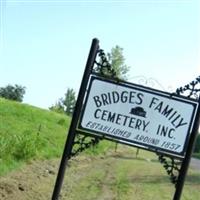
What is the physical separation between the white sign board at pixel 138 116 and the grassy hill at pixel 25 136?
24.7ft

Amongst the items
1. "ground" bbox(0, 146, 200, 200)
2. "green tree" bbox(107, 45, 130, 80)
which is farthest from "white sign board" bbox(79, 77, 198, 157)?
"green tree" bbox(107, 45, 130, 80)

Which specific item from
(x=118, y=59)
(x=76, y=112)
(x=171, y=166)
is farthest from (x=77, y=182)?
(x=118, y=59)

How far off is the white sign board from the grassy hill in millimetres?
7534

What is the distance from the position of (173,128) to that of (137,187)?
9.65 m

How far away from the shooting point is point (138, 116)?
16.2 feet

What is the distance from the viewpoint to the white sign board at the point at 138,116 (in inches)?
194

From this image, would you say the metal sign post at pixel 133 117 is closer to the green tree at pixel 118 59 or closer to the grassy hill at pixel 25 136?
the grassy hill at pixel 25 136

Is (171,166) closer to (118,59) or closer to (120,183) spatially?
(120,183)

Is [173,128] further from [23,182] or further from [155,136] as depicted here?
[23,182]

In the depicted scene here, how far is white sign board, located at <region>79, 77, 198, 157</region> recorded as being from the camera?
16.2ft

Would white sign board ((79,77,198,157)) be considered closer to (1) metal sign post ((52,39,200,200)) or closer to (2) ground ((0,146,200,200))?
(1) metal sign post ((52,39,200,200))

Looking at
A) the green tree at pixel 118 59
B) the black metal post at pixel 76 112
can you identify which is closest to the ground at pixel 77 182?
the black metal post at pixel 76 112

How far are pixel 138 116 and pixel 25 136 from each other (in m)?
11.4

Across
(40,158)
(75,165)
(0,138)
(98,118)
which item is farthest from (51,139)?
(98,118)
